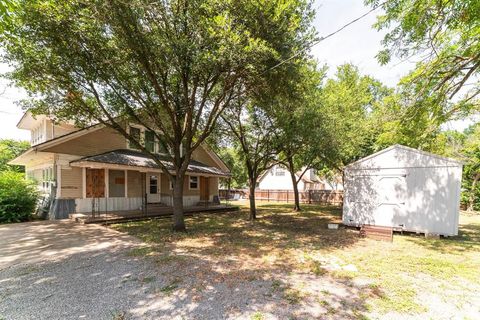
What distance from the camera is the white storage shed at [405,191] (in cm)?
889

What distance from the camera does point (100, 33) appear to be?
721cm

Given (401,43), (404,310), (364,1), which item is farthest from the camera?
(401,43)

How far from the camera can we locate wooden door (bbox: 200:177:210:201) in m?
19.2

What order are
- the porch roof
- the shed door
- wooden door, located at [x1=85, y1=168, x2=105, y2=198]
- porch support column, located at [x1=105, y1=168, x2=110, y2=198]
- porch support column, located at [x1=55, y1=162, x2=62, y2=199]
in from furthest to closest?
porch support column, located at [x1=105, y1=168, x2=110, y2=198] < wooden door, located at [x1=85, y1=168, x2=105, y2=198] < porch support column, located at [x1=55, y1=162, x2=62, y2=199] < the porch roof < the shed door

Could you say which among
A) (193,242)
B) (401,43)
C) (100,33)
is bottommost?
(193,242)

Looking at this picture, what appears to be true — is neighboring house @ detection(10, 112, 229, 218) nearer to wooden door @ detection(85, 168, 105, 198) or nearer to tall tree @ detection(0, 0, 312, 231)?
wooden door @ detection(85, 168, 105, 198)

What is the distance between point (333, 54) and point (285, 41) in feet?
5.25

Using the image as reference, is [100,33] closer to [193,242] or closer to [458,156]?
[193,242]

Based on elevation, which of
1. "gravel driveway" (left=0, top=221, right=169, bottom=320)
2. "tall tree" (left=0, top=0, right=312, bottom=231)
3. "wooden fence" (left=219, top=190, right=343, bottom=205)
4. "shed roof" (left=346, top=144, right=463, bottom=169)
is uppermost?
"tall tree" (left=0, top=0, right=312, bottom=231)

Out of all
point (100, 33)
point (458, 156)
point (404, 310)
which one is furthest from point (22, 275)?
point (458, 156)

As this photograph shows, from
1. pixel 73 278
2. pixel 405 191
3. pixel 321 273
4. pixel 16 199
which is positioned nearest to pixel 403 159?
pixel 405 191

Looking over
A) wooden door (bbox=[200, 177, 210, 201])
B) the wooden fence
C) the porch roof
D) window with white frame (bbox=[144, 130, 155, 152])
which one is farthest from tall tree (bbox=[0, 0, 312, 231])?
the wooden fence

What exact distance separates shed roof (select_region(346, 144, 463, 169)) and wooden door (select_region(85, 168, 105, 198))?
42.4 feet

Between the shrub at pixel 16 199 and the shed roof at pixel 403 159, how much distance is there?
52.0 ft
